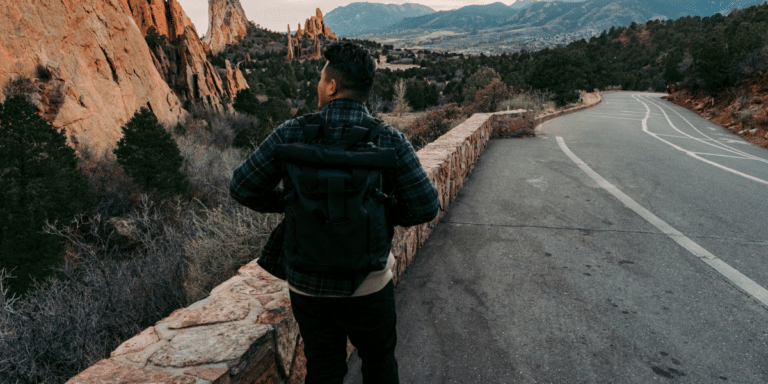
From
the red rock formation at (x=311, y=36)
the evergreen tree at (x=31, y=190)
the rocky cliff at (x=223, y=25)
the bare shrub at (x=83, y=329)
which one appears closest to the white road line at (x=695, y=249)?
the bare shrub at (x=83, y=329)

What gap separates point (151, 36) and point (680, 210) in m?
32.0

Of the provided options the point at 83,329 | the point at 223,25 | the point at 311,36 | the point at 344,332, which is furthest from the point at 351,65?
the point at 311,36

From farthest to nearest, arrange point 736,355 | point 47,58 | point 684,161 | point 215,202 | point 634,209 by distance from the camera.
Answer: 1. point 47,58
2. point 215,202
3. point 684,161
4. point 634,209
5. point 736,355

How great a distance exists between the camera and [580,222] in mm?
4895

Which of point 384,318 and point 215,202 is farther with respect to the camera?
point 215,202

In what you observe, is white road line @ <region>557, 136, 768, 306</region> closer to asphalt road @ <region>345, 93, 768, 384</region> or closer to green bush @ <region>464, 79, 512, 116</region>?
asphalt road @ <region>345, 93, 768, 384</region>

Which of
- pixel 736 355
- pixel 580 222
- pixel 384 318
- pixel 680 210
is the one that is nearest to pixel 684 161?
pixel 680 210

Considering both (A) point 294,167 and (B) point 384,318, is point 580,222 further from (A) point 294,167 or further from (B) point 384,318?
(A) point 294,167

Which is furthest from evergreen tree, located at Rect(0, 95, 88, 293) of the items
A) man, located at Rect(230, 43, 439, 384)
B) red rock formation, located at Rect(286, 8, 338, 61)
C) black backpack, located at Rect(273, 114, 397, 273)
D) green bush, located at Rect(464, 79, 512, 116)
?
red rock formation, located at Rect(286, 8, 338, 61)

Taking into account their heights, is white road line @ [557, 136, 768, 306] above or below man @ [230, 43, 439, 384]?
below

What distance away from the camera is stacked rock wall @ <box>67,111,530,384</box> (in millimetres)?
1561

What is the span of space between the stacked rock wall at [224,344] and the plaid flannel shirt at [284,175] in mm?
370

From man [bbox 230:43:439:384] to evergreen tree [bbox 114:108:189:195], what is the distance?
12.0 metres

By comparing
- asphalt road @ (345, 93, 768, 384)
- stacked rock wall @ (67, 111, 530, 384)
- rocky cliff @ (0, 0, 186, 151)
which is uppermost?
rocky cliff @ (0, 0, 186, 151)
